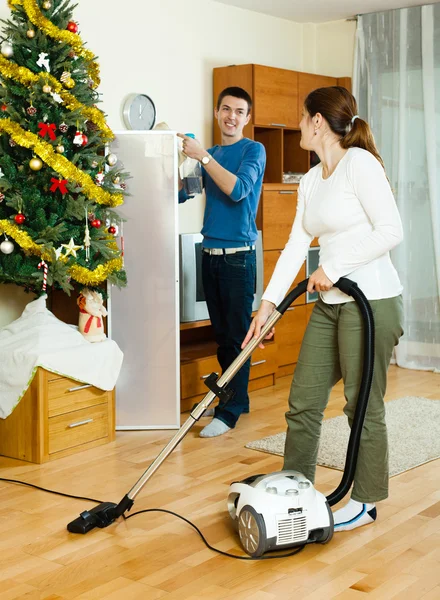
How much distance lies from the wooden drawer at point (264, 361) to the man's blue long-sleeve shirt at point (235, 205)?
1.07m

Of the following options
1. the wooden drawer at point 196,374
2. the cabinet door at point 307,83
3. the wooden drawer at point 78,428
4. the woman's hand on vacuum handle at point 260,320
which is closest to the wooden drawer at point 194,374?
the wooden drawer at point 196,374

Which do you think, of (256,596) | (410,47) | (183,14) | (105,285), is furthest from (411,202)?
(256,596)

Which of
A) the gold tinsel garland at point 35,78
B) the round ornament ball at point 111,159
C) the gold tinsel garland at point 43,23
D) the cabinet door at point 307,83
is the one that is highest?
the cabinet door at point 307,83

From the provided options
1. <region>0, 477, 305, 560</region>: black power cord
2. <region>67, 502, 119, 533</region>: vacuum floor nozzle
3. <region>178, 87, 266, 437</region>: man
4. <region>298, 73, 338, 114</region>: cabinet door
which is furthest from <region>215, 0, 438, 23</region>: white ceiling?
<region>67, 502, 119, 533</region>: vacuum floor nozzle

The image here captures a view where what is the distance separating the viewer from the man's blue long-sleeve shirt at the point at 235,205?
397cm

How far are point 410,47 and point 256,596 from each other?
4.29 m

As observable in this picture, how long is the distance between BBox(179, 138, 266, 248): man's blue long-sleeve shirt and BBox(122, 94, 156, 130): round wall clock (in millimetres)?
896

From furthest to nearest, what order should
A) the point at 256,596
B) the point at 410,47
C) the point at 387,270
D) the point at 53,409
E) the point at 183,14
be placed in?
1. the point at 410,47
2. the point at 183,14
3. the point at 53,409
4. the point at 387,270
5. the point at 256,596

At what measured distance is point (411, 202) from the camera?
5.66 metres

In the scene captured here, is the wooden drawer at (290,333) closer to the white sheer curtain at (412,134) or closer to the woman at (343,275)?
the white sheer curtain at (412,134)

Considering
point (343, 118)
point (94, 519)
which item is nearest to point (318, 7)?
point (343, 118)

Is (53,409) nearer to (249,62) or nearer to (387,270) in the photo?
(387,270)

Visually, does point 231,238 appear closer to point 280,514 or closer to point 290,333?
point 290,333

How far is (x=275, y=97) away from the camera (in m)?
5.35
